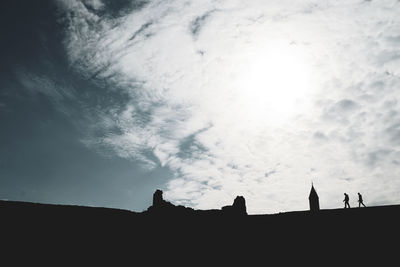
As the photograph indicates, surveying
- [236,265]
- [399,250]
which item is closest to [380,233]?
[399,250]

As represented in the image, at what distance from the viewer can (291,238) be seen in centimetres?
1220

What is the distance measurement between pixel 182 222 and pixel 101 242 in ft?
10.8

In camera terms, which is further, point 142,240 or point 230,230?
point 230,230

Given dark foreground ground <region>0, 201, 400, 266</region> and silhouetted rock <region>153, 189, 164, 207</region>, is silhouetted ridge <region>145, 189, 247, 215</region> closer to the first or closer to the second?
silhouetted rock <region>153, 189, 164, 207</region>

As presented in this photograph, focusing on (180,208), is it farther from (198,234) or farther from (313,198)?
(313,198)

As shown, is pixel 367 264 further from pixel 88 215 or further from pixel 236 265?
pixel 88 215

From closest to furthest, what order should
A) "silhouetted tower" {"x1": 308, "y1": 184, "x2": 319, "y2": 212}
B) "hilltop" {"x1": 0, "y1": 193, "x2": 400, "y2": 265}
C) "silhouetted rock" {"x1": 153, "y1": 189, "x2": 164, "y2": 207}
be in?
"hilltop" {"x1": 0, "y1": 193, "x2": 400, "y2": 265} < "silhouetted rock" {"x1": 153, "y1": 189, "x2": 164, "y2": 207} < "silhouetted tower" {"x1": 308, "y1": 184, "x2": 319, "y2": 212}

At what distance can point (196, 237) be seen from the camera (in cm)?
1193

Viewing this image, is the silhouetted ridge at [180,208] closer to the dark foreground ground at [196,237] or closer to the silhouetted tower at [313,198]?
the dark foreground ground at [196,237]

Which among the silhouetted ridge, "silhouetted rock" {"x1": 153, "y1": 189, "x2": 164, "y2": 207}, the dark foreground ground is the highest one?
"silhouetted rock" {"x1": 153, "y1": 189, "x2": 164, "y2": 207}

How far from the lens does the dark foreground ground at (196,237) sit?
10242 millimetres

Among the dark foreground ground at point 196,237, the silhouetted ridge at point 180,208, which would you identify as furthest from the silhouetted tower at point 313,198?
the dark foreground ground at point 196,237

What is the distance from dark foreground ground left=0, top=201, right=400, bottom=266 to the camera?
10.2 meters

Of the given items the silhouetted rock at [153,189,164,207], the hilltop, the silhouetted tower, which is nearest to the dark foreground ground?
the hilltop
